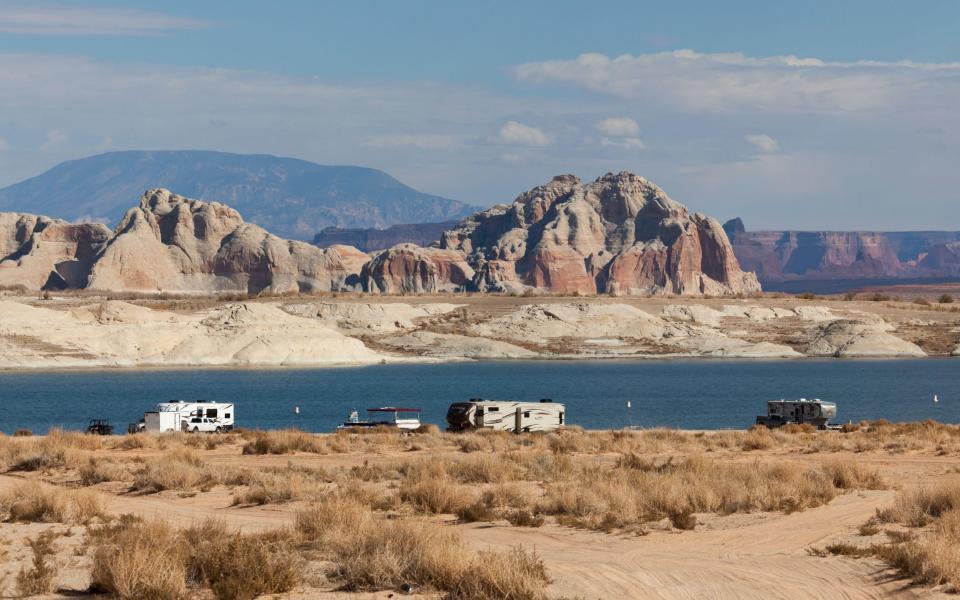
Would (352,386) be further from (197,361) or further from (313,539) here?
(313,539)

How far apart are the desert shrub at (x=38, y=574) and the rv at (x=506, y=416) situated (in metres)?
23.7

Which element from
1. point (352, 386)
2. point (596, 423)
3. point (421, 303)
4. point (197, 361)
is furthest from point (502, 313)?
point (596, 423)

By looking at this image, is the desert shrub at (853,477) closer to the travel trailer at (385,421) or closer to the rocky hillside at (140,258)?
the travel trailer at (385,421)

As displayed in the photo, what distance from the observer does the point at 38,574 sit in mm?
13773

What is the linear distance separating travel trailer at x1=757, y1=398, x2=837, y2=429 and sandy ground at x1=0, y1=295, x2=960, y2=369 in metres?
59.2

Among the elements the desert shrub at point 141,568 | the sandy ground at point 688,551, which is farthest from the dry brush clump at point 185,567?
the sandy ground at point 688,551

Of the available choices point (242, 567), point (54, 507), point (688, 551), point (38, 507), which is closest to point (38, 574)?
point (242, 567)

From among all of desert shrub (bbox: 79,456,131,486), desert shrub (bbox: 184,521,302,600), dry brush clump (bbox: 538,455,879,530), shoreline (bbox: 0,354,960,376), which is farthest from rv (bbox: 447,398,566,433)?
shoreline (bbox: 0,354,960,376)

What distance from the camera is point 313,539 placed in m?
16.3

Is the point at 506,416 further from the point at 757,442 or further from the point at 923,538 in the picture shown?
the point at 923,538

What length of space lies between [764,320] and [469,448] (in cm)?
10408

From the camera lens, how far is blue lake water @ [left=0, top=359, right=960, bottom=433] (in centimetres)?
5119

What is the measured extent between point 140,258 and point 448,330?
82294mm

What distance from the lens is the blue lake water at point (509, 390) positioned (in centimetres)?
5119
